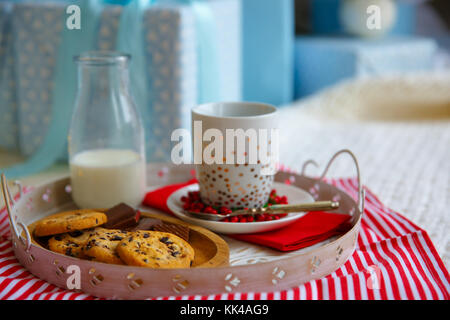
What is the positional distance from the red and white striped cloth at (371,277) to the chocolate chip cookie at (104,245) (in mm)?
38

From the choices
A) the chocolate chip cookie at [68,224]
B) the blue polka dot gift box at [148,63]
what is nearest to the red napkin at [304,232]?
the chocolate chip cookie at [68,224]

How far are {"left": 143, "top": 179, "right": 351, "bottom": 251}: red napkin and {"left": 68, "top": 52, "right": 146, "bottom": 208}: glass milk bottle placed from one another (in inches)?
3.0

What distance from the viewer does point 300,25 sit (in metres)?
2.93

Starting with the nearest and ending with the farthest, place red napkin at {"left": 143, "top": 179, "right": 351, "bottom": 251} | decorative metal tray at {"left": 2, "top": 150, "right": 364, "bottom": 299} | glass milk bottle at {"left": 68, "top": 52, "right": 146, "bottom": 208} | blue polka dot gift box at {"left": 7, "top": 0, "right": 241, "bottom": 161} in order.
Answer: decorative metal tray at {"left": 2, "top": 150, "right": 364, "bottom": 299} < red napkin at {"left": 143, "top": 179, "right": 351, "bottom": 251} < glass milk bottle at {"left": 68, "top": 52, "right": 146, "bottom": 208} < blue polka dot gift box at {"left": 7, "top": 0, "right": 241, "bottom": 161}

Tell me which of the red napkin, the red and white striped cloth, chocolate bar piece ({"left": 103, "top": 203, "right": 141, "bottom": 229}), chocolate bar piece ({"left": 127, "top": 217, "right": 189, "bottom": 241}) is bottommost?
the red and white striped cloth

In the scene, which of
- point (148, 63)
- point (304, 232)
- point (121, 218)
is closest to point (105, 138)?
point (121, 218)

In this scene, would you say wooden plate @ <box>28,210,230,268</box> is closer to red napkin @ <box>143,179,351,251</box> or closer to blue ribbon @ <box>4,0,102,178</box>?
red napkin @ <box>143,179,351,251</box>

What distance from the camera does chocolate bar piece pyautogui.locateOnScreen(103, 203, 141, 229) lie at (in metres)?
0.54

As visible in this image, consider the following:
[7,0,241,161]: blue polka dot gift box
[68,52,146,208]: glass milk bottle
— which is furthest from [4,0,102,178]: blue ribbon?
[68,52,146,208]: glass milk bottle

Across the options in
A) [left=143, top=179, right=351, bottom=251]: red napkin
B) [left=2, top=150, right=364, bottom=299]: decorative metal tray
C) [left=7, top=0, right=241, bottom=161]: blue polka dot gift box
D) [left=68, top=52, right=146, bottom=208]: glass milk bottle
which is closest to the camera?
[left=2, top=150, right=364, bottom=299]: decorative metal tray

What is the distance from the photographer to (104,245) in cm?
48

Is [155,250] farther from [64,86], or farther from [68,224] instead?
[64,86]

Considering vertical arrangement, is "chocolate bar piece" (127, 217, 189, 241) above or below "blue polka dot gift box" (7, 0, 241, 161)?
below

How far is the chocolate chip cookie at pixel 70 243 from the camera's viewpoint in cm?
49
